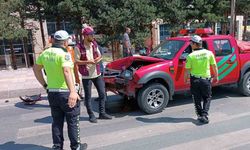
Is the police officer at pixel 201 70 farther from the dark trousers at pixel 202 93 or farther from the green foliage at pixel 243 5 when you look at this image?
the green foliage at pixel 243 5

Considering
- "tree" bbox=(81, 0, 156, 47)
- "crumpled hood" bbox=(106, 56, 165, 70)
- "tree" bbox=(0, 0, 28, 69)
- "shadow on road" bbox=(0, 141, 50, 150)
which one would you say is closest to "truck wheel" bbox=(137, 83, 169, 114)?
"crumpled hood" bbox=(106, 56, 165, 70)

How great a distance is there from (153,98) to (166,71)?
64 cm

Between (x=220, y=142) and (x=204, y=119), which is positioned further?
(x=204, y=119)

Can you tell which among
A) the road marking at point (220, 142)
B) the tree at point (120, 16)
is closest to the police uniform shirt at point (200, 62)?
the road marking at point (220, 142)

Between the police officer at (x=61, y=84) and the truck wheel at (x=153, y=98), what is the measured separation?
208cm

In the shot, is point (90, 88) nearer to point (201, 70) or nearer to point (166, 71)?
point (166, 71)

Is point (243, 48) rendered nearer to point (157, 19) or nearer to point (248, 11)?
point (157, 19)

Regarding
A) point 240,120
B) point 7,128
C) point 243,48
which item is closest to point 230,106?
point 240,120

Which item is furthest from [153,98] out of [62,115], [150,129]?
[62,115]

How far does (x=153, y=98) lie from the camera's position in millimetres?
5828

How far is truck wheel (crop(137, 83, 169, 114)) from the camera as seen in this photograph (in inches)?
225

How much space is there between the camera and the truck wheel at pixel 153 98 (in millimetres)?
5707

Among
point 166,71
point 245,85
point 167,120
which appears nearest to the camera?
point 167,120

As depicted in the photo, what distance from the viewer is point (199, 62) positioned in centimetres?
496
